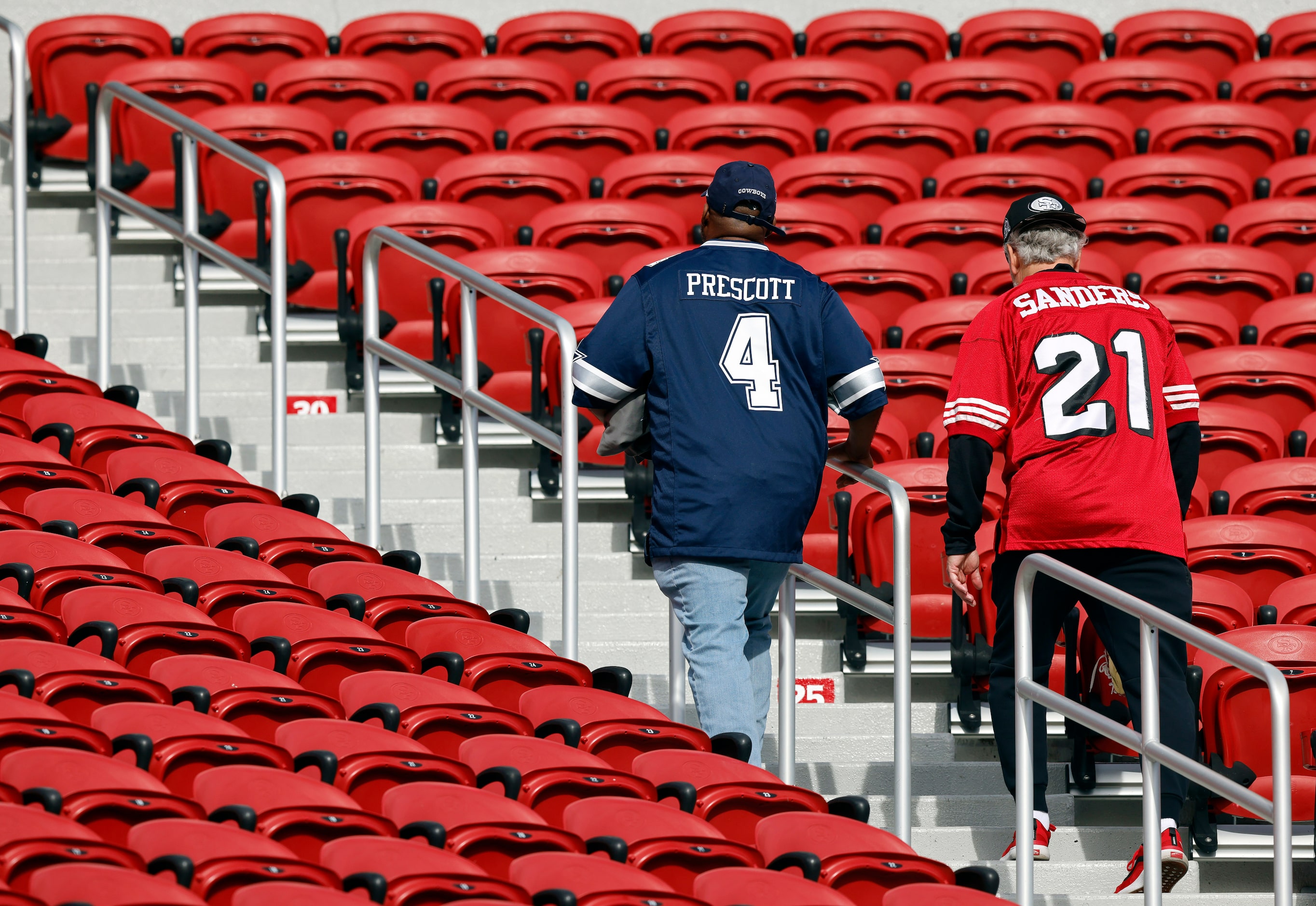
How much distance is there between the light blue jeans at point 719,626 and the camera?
4164 mm

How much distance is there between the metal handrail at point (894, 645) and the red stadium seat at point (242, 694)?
3.04 ft

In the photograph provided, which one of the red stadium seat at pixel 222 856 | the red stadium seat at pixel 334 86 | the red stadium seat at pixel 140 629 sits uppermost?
the red stadium seat at pixel 334 86

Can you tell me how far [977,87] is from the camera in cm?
906

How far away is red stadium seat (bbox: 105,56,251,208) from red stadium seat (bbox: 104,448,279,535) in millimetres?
2205

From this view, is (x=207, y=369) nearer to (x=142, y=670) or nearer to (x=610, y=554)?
(x=610, y=554)

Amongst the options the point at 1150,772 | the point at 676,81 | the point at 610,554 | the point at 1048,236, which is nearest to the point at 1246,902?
the point at 1150,772

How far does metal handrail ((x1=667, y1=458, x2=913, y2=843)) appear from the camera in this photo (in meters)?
Answer: 4.30

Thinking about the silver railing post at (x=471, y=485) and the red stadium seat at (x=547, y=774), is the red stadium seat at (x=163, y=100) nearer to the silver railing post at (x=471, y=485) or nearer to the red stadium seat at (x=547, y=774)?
the silver railing post at (x=471, y=485)

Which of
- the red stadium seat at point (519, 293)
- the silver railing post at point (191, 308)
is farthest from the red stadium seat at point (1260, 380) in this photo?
the silver railing post at point (191, 308)

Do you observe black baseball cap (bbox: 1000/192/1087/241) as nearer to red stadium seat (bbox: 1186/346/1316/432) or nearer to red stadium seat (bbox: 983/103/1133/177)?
red stadium seat (bbox: 1186/346/1316/432)

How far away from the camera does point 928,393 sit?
19.4ft

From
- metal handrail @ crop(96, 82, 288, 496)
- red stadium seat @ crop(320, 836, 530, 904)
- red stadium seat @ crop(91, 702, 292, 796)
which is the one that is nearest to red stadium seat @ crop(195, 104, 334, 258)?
metal handrail @ crop(96, 82, 288, 496)

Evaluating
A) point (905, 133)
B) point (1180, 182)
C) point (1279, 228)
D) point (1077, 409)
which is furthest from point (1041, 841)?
point (905, 133)

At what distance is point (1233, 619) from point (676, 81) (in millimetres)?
4614
